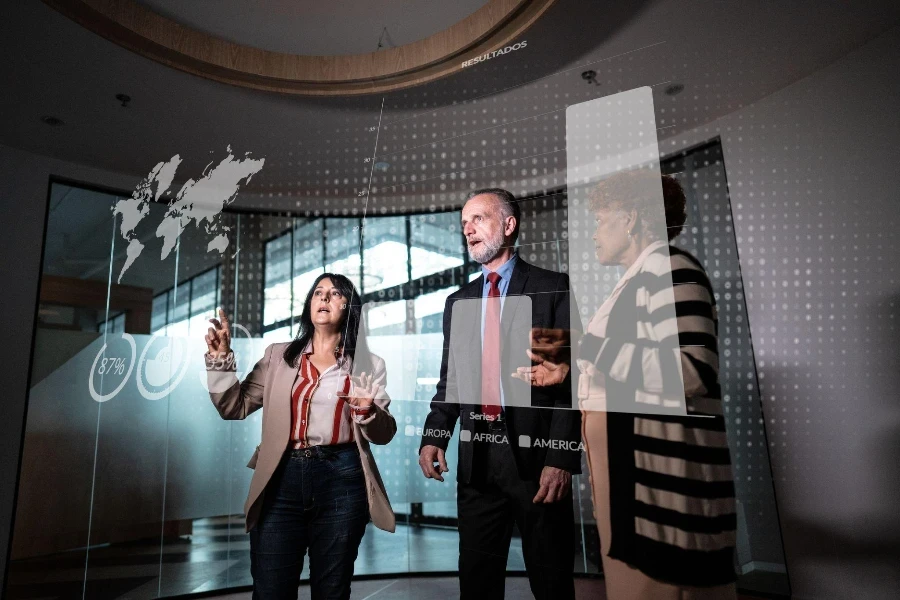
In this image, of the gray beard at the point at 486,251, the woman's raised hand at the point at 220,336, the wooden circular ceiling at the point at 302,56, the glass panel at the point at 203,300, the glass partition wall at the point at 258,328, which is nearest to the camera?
the glass partition wall at the point at 258,328

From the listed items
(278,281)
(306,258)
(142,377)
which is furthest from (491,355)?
(142,377)

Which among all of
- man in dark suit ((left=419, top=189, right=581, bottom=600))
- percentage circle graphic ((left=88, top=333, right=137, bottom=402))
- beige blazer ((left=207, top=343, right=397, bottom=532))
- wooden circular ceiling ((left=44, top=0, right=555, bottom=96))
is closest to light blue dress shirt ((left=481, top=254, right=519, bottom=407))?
man in dark suit ((left=419, top=189, right=581, bottom=600))

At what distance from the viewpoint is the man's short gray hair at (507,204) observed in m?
1.41

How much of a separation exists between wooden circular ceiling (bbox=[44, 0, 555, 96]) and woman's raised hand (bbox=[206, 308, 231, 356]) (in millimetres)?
959

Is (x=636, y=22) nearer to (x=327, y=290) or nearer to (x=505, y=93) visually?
(x=505, y=93)

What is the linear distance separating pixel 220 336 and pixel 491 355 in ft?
3.96

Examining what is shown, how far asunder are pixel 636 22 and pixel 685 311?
3.09ft

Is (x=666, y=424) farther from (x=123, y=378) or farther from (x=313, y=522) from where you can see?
(x=123, y=378)

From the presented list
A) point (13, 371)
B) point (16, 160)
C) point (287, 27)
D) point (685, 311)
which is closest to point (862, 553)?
point (685, 311)

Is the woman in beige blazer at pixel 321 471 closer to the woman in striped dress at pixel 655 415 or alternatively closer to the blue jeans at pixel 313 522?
the blue jeans at pixel 313 522

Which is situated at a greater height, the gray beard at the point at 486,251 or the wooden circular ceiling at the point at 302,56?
the wooden circular ceiling at the point at 302,56

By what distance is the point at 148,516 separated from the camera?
7.67ft

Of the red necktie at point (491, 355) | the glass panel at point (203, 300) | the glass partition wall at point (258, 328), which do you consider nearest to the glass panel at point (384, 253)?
the glass partition wall at point (258, 328)

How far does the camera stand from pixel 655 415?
110 centimetres
